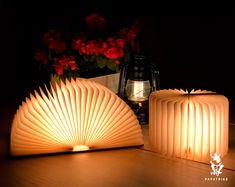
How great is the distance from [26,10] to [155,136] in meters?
1.84

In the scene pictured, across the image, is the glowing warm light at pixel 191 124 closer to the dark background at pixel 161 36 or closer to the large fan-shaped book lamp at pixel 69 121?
the large fan-shaped book lamp at pixel 69 121

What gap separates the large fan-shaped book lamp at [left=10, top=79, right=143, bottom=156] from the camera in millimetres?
1367

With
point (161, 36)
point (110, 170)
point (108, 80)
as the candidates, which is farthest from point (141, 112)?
point (161, 36)

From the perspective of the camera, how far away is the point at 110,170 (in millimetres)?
1274

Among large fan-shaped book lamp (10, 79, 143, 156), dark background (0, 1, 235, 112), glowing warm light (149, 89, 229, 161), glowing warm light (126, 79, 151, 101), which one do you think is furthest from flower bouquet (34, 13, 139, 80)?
dark background (0, 1, 235, 112)

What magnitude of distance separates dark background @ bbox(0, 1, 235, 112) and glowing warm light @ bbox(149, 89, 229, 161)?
4.23 ft

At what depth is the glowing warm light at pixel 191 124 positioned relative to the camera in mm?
1320

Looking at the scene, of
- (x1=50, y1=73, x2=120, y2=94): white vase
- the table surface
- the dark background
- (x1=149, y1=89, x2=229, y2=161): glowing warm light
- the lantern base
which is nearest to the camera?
the table surface

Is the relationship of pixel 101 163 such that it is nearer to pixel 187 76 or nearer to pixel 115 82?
pixel 115 82

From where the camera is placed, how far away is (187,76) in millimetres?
2875

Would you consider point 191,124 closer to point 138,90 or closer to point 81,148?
point 81,148

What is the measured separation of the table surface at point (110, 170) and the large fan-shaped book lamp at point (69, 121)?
1.2 inches

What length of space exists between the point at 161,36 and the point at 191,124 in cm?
168

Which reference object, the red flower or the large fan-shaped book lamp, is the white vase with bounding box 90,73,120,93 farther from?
the large fan-shaped book lamp
